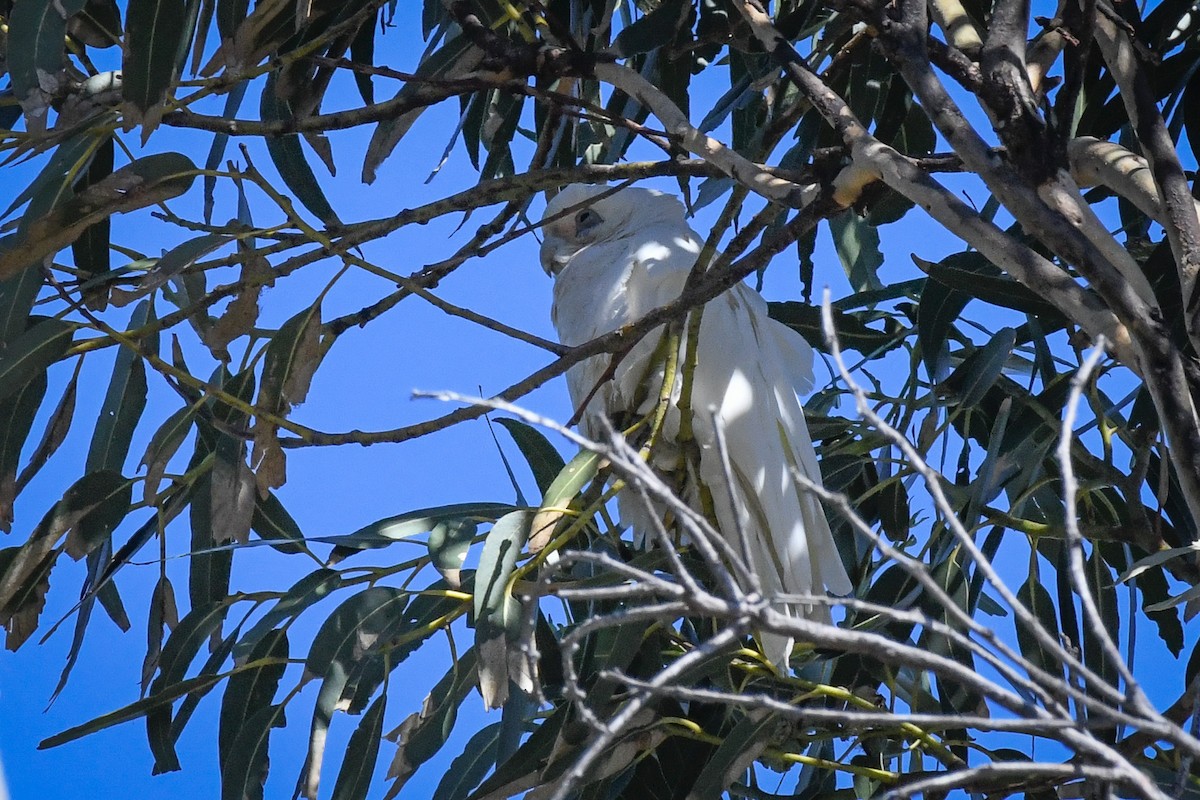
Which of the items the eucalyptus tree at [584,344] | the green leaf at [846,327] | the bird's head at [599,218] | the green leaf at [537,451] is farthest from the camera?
the bird's head at [599,218]

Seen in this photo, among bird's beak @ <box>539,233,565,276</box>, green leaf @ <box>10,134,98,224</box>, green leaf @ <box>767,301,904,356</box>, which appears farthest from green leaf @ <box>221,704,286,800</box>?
bird's beak @ <box>539,233,565,276</box>

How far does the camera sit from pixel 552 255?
2.07 m

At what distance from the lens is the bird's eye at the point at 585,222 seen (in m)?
2.06

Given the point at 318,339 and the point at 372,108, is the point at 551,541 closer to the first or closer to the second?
the point at 318,339

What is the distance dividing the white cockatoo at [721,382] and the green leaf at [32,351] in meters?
0.44

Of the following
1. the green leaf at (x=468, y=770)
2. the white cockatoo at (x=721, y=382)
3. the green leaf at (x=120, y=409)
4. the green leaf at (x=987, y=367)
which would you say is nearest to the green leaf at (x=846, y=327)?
the white cockatoo at (x=721, y=382)

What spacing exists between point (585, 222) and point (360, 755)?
1.19 metres

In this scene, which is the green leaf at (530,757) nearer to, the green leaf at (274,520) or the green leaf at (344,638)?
the green leaf at (344,638)

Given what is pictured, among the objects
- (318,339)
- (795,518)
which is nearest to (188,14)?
(318,339)

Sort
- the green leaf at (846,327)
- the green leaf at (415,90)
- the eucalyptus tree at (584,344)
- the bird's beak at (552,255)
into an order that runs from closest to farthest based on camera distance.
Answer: the eucalyptus tree at (584,344) → the green leaf at (415,90) → the green leaf at (846,327) → the bird's beak at (552,255)

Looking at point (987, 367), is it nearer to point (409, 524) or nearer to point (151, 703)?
point (409, 524)

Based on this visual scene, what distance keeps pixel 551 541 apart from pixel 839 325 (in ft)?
2.11

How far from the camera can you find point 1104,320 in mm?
690

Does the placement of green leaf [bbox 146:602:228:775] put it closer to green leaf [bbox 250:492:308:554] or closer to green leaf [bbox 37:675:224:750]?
green leaf [bbox 37:675:224:750]
